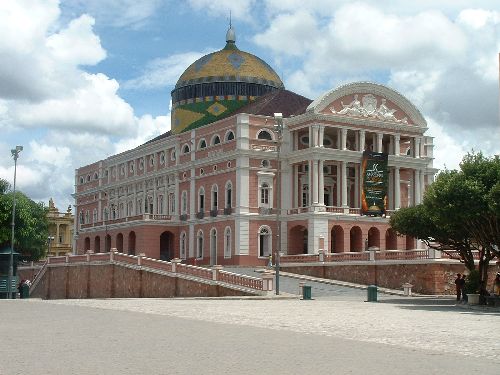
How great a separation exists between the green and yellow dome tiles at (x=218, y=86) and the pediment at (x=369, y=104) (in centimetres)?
1417

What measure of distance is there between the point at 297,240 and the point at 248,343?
49890 millimetres

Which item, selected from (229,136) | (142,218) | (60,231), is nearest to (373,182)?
(229,136)

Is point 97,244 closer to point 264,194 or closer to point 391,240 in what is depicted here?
point 264,194

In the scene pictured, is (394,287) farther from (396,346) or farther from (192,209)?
(396,346)

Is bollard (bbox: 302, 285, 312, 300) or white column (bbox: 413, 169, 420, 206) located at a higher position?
white column (bbox: 413, 169, 420, 206)

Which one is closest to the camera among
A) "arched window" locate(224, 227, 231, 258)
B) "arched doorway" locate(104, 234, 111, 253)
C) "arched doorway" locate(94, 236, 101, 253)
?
"arched window" locate(224, 227, 231, 258)

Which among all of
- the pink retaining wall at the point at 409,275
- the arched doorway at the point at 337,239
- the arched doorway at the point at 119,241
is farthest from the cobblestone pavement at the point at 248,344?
the arched doorway at the point at 119,241

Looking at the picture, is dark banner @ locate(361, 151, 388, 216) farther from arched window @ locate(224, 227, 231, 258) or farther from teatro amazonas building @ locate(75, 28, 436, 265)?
arched window @ locate(224, 227, 231, 258)

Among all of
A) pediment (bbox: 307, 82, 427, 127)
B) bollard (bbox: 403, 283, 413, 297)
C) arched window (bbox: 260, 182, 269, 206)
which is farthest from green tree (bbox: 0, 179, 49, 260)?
bollard (bbox: 403, 283, 413, 297)

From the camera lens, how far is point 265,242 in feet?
219

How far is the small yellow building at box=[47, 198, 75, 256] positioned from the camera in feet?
398

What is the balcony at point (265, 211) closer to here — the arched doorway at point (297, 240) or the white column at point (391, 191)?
the arched doorway at point (297, 240)

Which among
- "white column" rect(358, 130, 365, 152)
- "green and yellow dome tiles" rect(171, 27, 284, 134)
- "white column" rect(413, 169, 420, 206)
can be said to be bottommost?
"white column" rect(413, 169, 420, 206)

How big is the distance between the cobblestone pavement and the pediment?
38.8 meters
